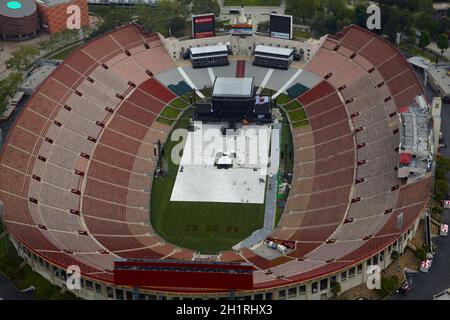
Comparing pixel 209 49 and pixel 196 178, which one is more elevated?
pixel 209 49

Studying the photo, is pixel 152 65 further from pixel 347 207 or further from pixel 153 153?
pixel 347 207

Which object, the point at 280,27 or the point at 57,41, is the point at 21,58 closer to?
the point at 57,41

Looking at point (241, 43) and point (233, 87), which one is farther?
point (241, 43)

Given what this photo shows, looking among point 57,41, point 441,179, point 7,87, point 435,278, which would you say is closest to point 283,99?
point 441,179

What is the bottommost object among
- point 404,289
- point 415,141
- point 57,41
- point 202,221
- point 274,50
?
point 404,289

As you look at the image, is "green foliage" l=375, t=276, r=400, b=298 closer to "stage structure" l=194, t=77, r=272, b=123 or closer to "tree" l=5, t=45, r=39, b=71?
"stage structure" l=194, t=77, r=272, b=123

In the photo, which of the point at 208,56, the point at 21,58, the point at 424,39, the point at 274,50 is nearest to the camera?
the point at 208,56

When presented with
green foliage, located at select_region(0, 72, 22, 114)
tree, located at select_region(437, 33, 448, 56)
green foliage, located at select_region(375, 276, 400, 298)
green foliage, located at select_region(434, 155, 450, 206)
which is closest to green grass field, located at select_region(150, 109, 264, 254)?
green foliage, located at select_region(375, 276, 400, 298)

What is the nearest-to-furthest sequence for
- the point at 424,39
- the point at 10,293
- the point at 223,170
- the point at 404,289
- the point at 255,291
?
the point at 255,291 → the point at 404,289 → the point at 10,293 → the point at 223,170 → the point at 424,39
